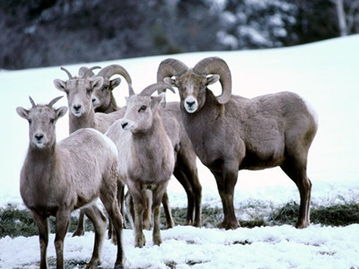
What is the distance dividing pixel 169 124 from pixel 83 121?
1248mm

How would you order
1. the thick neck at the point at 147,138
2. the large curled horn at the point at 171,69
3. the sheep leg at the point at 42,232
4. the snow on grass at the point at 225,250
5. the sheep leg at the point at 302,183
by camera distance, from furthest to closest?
the large curled horn at the point at 171,69 < the sheep leg at the point at 302,183 < the thick neck at the point at 147,138 < the snow on grass at the point at 225,250 < the sheep leg at the point at 42,232

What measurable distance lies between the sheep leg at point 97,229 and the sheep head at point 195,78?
7.46 ft

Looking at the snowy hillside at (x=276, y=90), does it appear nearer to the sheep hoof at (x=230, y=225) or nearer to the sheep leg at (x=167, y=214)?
the sheep leg at (x=167, y=214)

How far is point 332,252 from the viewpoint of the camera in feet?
30.6

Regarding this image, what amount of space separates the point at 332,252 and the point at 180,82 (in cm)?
338

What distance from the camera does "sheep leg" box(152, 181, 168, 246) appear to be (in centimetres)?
1011

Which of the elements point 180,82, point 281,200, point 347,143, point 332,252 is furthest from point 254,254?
point 347,143

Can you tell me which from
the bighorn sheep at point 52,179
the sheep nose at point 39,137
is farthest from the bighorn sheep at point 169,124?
the sheep nose at point 39,137

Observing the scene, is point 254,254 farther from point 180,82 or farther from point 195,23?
point 195,23

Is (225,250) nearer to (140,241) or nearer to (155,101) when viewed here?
(140,241)

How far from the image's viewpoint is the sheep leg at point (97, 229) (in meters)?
9.21

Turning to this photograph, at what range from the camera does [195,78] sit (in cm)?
1163

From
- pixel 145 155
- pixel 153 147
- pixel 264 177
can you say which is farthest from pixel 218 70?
pixel 264 177

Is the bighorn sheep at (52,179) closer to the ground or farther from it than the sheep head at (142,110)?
closer to the ground
